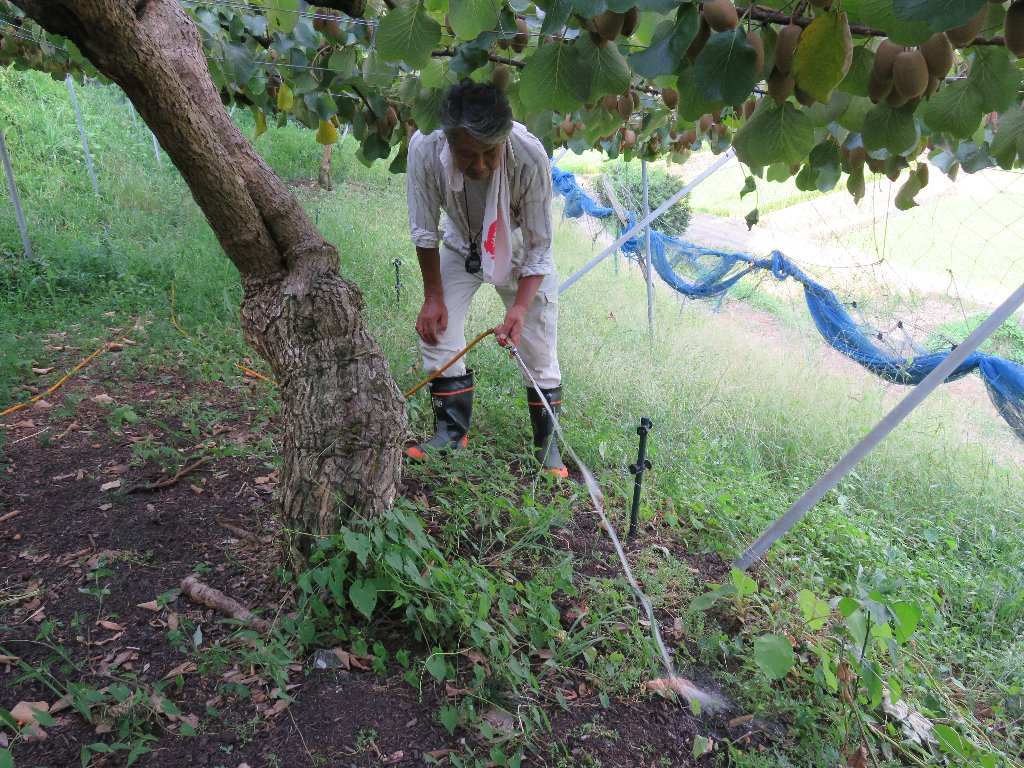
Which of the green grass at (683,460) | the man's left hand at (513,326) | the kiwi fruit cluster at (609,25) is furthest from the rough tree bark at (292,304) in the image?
the kiwi fruit cluster at (609,25)

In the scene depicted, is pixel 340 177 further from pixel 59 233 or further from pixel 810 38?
pixel 810 38

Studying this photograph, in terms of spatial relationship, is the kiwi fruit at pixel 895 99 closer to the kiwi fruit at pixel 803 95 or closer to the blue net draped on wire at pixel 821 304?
the kiwi fruit at pixel 803 95

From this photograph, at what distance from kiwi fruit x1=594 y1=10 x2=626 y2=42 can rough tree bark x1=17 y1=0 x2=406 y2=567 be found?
1.26m

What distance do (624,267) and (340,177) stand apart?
4709 mm

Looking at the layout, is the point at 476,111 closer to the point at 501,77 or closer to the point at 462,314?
the point at 501,77

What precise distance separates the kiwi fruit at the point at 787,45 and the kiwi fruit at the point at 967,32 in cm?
18

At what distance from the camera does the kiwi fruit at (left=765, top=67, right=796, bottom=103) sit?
3.08 ft

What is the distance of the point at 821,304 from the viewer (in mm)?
4719

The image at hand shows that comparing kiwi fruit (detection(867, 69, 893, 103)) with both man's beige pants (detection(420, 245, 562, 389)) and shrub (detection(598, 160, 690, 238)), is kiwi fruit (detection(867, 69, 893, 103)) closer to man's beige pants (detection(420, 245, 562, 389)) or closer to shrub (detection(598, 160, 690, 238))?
man's beige pants (detection(420, 245, 562, 389))

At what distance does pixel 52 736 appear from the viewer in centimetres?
153

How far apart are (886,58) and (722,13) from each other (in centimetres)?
24

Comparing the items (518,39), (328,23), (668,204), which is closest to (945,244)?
(668,204)

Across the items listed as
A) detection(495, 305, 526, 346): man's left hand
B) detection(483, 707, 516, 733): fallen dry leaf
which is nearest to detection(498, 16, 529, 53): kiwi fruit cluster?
detection(495, 305, 526, 346): man's left hand

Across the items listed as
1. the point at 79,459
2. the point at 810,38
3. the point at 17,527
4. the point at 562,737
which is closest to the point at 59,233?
the point at 79,459
